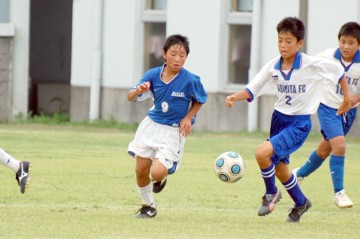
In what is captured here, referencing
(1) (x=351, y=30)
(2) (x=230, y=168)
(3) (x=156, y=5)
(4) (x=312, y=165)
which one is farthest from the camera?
(3) (x=156, y=5)

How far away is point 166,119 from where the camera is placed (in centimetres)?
1275

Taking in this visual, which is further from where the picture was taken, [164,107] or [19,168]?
[19,168]

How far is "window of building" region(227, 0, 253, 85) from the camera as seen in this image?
27.9 metres

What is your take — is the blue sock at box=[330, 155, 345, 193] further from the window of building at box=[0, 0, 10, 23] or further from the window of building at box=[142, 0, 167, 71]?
the window of building at box=[0, 0, 10, 23]

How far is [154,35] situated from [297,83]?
16.8 metres

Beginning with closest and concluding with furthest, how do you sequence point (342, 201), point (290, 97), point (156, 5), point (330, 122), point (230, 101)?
point (230, 101) < point (290, 97) < point (342, 201) < point (330, 122) < point (156, 5)

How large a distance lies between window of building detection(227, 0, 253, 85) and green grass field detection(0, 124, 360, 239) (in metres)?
5.09

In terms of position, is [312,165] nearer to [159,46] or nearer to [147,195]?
[147,195]

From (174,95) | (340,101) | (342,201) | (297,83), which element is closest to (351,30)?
(340,101)

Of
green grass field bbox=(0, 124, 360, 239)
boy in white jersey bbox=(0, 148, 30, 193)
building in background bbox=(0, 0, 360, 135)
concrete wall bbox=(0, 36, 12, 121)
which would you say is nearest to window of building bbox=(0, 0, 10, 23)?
building in background bbox=(0, 0, 360, 135)

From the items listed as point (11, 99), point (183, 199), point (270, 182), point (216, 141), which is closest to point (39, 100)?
point (11, 99)

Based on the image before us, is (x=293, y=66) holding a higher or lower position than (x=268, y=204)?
higher

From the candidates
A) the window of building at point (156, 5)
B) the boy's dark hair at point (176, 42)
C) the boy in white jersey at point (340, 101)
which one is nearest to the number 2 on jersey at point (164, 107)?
the boy's dark hair at point (176, 42)

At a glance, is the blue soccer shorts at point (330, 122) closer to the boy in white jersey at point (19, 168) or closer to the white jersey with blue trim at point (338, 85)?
the white jersey with blue trim at point (338, 85)
